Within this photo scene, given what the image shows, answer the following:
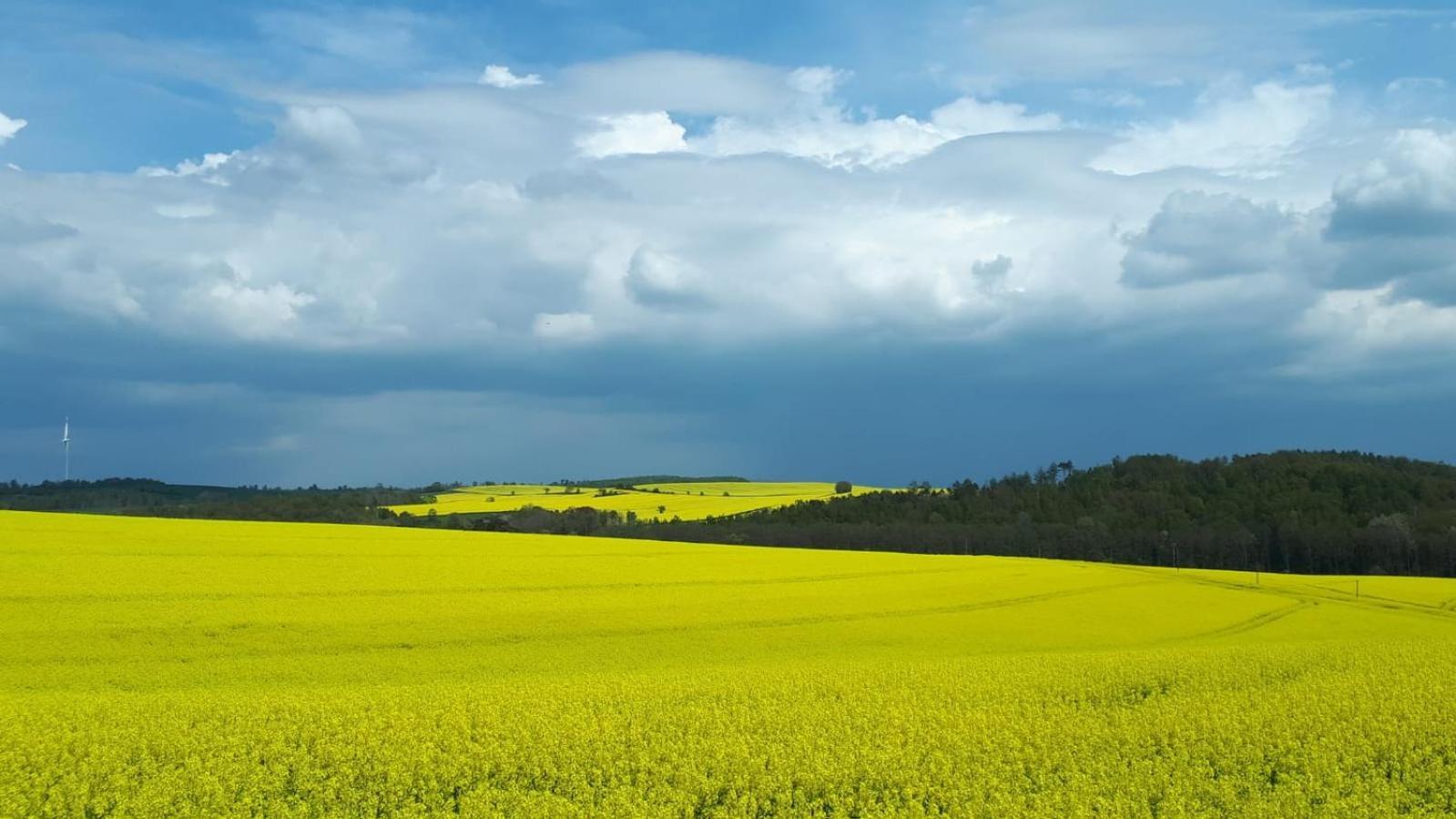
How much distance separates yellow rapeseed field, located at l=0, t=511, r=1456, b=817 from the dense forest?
180 ft

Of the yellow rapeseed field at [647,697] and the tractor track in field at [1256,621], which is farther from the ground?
the yellow rapeseed field at [647,697]

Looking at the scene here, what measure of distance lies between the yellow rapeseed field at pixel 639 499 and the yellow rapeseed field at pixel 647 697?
232ft


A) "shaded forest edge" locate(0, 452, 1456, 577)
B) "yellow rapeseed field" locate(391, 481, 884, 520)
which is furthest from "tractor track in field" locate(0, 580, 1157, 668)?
"yellow rapeseed field" locate(391, 481, 884, 520)

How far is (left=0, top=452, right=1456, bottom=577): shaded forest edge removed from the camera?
89.2 meters

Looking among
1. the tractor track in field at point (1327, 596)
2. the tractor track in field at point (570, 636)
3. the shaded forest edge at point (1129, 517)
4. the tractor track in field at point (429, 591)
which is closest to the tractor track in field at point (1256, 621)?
the tractor track in field at point (1327, 596)

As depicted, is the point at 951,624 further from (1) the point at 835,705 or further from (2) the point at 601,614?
(1) the point at 835,705

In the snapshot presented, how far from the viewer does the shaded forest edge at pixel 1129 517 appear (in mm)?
89188

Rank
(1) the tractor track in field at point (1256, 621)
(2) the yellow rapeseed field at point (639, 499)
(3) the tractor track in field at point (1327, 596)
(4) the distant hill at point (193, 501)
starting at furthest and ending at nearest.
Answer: (2) the yellow rapeseed field at point (639, 499) → (4) the distant hill at point (193, 501) → (3) the tractor track in field at point (1327, 596) → (1) the tractor track in field at point (1256, 621)

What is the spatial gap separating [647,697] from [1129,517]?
9504 cm

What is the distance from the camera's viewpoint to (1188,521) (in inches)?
3974

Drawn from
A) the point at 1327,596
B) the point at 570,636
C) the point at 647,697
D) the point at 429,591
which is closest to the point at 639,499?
the point at 1327,596

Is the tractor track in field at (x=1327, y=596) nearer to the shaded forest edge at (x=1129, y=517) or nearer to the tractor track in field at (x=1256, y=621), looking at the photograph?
the tractor track in field at (x=1256, y=621)

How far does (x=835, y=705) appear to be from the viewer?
60.1ft

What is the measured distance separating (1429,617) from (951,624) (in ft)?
67.3
